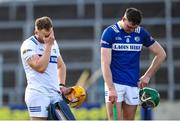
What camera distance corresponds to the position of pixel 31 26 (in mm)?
26359

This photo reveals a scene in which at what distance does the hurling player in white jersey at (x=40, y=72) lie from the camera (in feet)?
23.6

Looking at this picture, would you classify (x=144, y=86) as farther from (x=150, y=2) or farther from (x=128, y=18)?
(x=150, y=2)

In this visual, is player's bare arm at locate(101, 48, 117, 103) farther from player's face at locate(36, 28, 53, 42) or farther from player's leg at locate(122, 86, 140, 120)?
player's face at locate(36, 28, 53, 42)

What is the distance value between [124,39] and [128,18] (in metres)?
0.37

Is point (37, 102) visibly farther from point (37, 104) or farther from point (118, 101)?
point (118, 101)

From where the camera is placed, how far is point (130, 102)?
8.23 m

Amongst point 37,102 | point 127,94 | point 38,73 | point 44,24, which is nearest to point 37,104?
point 37,102

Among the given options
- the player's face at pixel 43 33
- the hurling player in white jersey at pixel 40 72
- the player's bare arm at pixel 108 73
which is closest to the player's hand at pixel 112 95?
the player's bare arm at pixel 108 73

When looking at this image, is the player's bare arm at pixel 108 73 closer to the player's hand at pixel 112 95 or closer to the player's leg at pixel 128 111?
the player's hand at pixel 112 95

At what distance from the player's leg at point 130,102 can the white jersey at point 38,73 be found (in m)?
1.13

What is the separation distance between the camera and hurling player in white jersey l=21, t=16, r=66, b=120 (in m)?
7.19

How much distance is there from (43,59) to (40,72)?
190mm

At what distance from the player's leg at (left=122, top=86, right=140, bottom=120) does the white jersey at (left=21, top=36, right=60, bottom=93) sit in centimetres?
113

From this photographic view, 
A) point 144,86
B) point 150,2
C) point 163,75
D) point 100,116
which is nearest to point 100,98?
point 163,75
